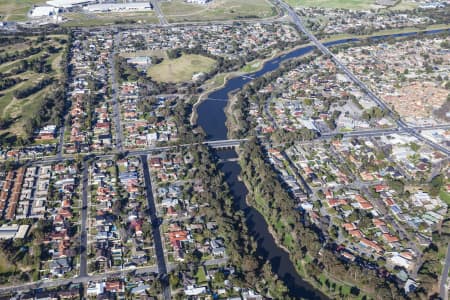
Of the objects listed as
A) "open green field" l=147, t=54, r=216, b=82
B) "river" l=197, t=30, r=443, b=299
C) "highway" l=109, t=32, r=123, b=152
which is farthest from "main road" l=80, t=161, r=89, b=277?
"open green field" l=147, t=54, r=216, b=82

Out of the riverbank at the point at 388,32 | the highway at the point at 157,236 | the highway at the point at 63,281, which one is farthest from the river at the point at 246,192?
the riverbank at the point at 388,32

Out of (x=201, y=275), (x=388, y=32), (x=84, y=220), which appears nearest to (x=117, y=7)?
(x=388, y=32)

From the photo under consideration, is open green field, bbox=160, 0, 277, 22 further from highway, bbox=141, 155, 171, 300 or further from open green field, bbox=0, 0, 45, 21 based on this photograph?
highway, bbox=141, 155, 171, 300

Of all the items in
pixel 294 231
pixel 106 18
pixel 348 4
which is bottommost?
pixel 294 231

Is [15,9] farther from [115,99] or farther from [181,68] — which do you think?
[115,99]

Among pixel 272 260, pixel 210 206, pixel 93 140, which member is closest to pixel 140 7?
pixel 93 140

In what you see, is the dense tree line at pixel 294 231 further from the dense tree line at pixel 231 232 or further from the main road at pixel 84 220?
the main road at pixel 84 220

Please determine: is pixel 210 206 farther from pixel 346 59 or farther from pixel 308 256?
pixel 346 59
